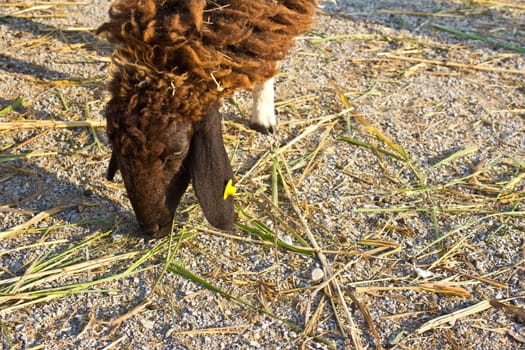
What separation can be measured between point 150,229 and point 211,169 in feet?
1.91

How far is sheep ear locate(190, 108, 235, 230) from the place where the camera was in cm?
365

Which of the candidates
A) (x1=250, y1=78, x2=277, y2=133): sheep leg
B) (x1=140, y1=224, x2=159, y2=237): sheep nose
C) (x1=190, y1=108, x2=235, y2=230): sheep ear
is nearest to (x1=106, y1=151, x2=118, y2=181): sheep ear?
(x1=140, y1=224, x2=159, y2=237): sheep nose

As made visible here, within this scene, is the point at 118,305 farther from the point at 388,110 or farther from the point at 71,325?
the point at 388,110

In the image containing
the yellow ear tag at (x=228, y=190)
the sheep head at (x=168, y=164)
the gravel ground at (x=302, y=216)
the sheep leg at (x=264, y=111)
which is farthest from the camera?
the sheep leg at (x=264, y=111)

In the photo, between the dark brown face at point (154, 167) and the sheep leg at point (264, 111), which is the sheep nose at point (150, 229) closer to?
the dark brown face at point (154, 167)

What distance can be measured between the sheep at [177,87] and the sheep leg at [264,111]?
1199mm

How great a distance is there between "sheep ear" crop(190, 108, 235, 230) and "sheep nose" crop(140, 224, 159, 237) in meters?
0.38

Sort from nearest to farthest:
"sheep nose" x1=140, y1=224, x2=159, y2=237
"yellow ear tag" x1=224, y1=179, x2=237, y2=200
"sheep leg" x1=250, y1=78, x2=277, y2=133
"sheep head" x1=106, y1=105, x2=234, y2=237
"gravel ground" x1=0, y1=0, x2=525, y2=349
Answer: "sheep head" x1=106, y1=105, x2=234, y2=237
"gravel ground" x1=0, y1=0, x2=525, y2=349
"yellow ear tag" x1=224, y1=179, x2=237, y2=200
"sheep nose" x1=140, y1=224, x2=159, y2=237
"sheep leg" x1=250, y1=78, x2=277, y2=133

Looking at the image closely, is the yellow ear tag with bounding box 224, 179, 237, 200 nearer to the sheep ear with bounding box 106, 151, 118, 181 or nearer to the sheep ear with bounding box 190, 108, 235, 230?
the sheep ear with bounding box 190, 108, 235, 230

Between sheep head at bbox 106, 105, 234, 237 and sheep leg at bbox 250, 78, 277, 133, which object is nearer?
sheep head at bbox 106, 105, 234, 237

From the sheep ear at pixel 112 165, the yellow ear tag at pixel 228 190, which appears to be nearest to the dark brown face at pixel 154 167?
the sheep ear at pixel 112 165

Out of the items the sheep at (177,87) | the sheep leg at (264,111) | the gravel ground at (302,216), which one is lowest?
the gravel ground at (302,216)

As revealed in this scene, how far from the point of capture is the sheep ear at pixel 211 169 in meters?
3.65

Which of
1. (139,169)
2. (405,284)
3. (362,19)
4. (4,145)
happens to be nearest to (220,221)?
(139,169)
